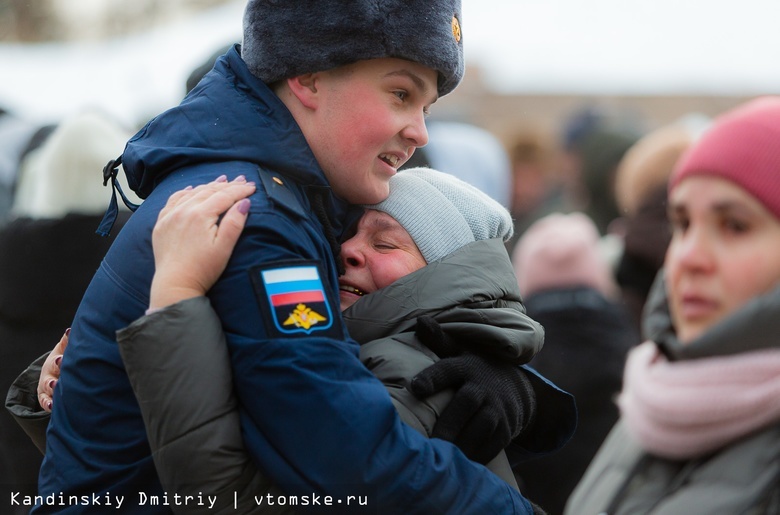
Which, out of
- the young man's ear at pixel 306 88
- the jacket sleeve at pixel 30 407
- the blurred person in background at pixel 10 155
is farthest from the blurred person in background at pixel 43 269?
the young man's ear at pixel 306 88

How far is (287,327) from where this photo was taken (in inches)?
90.4

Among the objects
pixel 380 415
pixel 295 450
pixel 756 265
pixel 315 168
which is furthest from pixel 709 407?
pixel 315 168

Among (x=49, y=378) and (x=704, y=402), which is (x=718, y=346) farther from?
(x=49, y=378)

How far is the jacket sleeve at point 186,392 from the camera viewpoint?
2264mm

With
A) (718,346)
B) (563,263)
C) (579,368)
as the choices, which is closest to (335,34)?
(718,346)

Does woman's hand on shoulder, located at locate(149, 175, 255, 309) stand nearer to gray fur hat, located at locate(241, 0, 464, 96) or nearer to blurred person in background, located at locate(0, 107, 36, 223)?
gray fur hat, located at locate(241, 0, 464, 96)

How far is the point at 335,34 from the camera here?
2529 mm

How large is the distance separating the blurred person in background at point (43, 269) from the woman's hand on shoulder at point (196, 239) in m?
1.55

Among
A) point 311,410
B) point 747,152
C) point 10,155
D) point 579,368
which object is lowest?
point 579,368

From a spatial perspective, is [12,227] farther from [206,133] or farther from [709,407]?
[709,407]

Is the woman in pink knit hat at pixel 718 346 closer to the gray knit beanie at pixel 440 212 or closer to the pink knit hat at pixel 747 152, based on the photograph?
the pink knit hat at pixel 747 152

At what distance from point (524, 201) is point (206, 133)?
257 inches

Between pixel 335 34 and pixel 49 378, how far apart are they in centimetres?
119

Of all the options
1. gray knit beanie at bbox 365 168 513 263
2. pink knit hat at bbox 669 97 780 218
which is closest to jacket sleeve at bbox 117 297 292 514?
gray knit beanie at bbox 365 168 513 263
